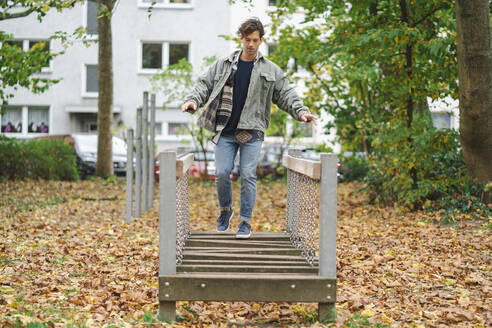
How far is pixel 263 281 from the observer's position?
173 inches

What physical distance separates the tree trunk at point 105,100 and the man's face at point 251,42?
564 inches

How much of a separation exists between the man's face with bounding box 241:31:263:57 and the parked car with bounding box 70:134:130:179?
1670 centimetres

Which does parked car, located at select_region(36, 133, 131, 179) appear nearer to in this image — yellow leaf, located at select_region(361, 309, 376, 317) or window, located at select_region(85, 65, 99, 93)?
window, located at select_region(85, 65, 99, 93)

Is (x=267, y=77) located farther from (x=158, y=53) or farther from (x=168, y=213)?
(x=158, y=53)

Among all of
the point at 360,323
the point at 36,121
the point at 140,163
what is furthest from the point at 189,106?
the point at 36,121

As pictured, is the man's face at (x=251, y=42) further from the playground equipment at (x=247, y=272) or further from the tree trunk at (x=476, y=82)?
the tree trunk at (x=476, y=82)

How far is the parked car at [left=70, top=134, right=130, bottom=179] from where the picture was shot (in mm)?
21500

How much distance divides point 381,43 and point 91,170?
13798 millimetres

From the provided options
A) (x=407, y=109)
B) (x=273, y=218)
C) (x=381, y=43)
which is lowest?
(x=273, y=218)

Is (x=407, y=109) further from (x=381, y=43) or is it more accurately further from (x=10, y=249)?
(x=10, y=249)

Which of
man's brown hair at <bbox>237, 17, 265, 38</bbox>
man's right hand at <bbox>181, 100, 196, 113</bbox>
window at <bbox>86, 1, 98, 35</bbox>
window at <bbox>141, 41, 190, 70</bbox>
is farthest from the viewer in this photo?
window at <bbox>86, 1, 98, 35</bbox>

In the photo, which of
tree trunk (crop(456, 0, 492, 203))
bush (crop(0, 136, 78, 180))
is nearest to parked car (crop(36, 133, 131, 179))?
bush (crop(0, 136, 78, 180))

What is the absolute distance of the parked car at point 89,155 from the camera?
70.5ft

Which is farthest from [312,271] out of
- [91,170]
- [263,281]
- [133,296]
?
[91,170]
